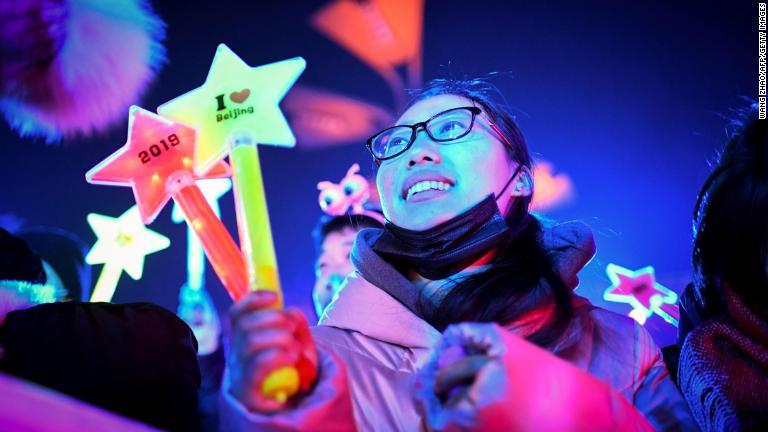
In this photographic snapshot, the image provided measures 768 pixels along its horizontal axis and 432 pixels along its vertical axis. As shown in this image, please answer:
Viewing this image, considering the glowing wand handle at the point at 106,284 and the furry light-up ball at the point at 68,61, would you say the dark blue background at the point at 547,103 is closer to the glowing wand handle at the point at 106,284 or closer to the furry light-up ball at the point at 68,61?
the furry light-up ball at the point at 68,61

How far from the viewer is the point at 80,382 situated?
40.7 inches

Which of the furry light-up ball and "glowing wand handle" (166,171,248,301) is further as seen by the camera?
the furry light-up ball

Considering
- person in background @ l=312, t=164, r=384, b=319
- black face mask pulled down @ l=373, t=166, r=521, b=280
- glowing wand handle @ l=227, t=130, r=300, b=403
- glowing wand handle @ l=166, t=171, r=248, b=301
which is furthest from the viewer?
person in background @ l=312, t=164, r=384, b=319

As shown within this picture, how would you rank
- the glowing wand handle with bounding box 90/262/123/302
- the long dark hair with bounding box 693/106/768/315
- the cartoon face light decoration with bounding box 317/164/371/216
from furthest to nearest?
the cartoon face light decoration with bounding box 317/164/371/216 < the glowing wand handle with bounding box 90/262/123/302 < the long dark hair with bounding box 693/106/768/315

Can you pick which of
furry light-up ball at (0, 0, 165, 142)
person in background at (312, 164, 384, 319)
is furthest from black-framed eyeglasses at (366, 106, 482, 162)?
furry light-up ball at (0, 0, 165, 142)

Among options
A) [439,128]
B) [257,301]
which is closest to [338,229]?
[439,128]

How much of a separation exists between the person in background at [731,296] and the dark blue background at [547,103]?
182 cm

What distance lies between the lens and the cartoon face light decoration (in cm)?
345

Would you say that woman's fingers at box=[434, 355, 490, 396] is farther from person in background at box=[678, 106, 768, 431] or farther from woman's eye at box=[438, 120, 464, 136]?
woman's eye at box=[438, 120, 464, 136]

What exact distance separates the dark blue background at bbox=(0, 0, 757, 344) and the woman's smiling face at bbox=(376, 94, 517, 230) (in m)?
1.85

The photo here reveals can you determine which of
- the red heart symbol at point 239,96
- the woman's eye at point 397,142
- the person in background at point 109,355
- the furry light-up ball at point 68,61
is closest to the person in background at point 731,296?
the woman's eye at point 397,142

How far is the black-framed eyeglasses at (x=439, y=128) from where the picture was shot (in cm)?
156

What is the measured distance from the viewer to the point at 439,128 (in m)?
1.57

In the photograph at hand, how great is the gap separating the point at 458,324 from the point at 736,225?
2.90ft
